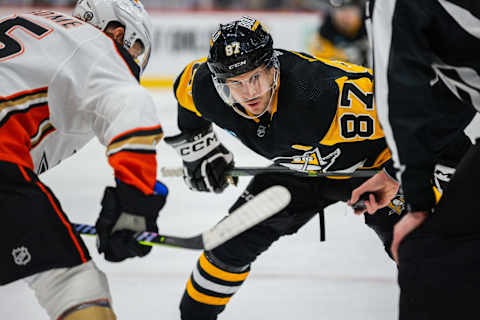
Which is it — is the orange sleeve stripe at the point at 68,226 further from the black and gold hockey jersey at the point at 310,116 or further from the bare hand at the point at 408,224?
the black and gold hockey jersey at the point at 310,116

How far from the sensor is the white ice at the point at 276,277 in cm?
228

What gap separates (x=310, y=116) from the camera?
6.12 feet

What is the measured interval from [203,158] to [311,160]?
0.45 m

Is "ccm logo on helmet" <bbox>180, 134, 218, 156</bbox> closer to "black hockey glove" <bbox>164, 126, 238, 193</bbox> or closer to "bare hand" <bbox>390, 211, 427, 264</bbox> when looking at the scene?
"black hockey glove" <bbox>164, 126, 238, 193</bbox>

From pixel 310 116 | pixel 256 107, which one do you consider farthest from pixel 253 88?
pixel 310 116

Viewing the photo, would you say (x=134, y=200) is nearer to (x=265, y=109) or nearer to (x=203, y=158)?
(x=265, y=109)

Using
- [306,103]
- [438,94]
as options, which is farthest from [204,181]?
[438,94]

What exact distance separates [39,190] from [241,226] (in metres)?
0.47

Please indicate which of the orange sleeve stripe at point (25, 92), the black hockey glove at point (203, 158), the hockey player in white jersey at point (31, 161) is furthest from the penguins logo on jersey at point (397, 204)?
the orange sleeve stripe at point (25, 92)

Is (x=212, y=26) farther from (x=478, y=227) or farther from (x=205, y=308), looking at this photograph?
(x=478, y=227)

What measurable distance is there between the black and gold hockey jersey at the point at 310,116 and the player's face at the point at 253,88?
2.4 inches

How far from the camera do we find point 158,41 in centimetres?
742

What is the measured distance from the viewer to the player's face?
187cm

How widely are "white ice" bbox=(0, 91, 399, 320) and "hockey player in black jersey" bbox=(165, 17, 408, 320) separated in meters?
0.26
